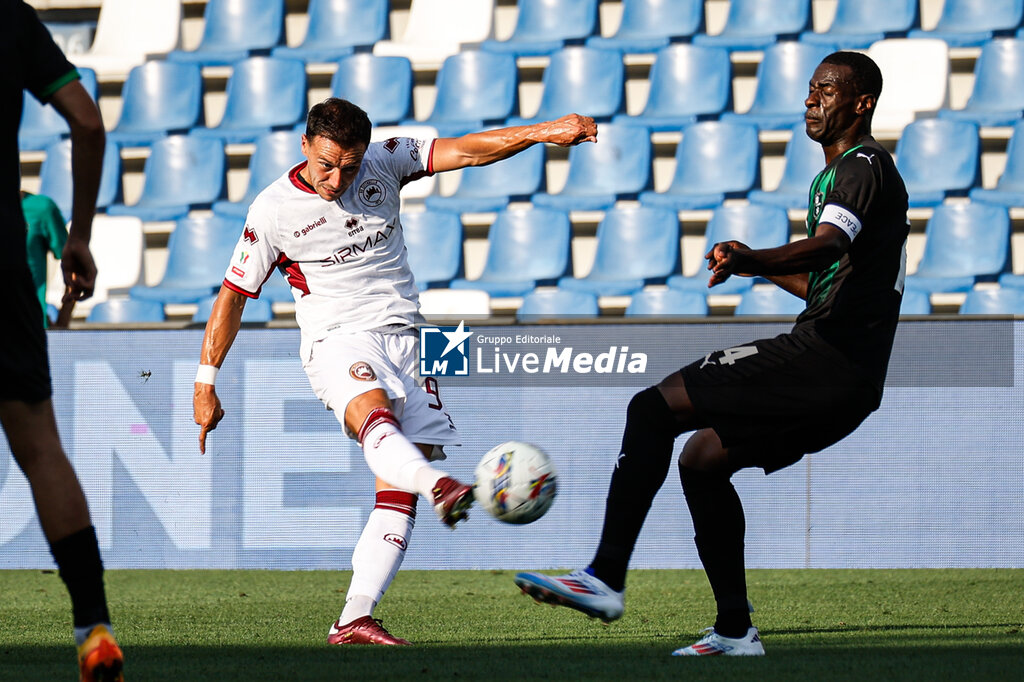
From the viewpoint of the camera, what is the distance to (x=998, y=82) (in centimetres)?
A: 1048

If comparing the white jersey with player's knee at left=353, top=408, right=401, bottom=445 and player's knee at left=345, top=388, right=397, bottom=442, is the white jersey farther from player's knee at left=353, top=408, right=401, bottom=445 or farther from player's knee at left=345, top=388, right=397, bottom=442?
player's knee at left=353, top=408, right=401, bottom=445

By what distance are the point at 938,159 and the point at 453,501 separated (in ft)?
25.0

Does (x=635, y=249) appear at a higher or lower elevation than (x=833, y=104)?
lower

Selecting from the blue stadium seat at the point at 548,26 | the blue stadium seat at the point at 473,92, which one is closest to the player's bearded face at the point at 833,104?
the blue stadium seat at the point at 473,92

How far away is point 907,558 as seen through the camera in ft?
23.5

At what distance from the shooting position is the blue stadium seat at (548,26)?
36.5ft

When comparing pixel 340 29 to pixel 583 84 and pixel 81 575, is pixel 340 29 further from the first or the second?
pixel 81 575

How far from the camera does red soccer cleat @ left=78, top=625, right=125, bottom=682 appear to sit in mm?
2963

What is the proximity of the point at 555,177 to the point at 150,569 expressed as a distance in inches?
201

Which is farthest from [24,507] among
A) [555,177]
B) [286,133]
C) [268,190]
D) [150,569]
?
[555,177]

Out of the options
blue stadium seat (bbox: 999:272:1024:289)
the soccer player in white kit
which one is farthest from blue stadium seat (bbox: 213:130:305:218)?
the soccer player in white kit

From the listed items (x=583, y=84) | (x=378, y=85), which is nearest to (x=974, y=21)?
(x=583, y=84)

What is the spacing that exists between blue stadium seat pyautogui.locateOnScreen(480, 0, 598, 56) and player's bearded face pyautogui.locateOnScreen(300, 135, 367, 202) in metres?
6.64

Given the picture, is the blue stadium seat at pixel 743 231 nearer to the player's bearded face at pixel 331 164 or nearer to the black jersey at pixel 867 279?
the player's bearded face at pixel 331 164
